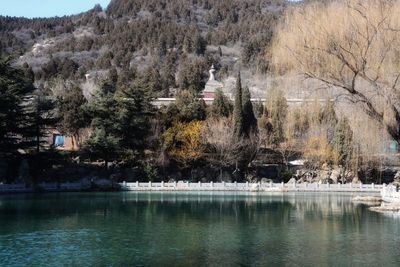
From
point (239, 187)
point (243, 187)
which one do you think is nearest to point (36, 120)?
point (239, 187)

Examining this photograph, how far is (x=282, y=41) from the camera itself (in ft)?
61.5

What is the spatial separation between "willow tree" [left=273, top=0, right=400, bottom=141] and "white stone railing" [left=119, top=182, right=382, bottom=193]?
67.3 feet

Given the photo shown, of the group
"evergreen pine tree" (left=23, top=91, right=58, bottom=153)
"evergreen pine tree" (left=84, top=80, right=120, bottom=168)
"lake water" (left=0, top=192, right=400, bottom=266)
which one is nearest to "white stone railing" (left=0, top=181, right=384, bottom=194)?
"evergreen pine tree" (left=84, top=80, right=120, bottom=168)

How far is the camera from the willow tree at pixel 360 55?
1645cm

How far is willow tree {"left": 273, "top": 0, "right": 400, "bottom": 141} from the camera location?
16453 mm

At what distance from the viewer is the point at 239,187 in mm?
37562

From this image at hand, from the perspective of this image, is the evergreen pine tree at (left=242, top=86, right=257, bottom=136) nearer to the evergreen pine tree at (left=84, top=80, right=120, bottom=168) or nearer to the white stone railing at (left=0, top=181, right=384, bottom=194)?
the white stone railing at (left=0, top=181, right=384, bottom=194)

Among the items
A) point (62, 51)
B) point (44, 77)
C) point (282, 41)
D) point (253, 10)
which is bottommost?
point (282, 41)

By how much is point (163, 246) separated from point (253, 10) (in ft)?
403

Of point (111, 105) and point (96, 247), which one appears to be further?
point (111, 105)

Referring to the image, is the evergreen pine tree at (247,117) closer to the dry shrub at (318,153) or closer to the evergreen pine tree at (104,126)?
the dry shrub at (318,153)

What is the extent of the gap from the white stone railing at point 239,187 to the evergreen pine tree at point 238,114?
456 centimetres

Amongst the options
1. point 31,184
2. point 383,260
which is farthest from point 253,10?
point 383,260

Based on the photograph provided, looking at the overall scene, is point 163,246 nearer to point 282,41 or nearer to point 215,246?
point 215,246
